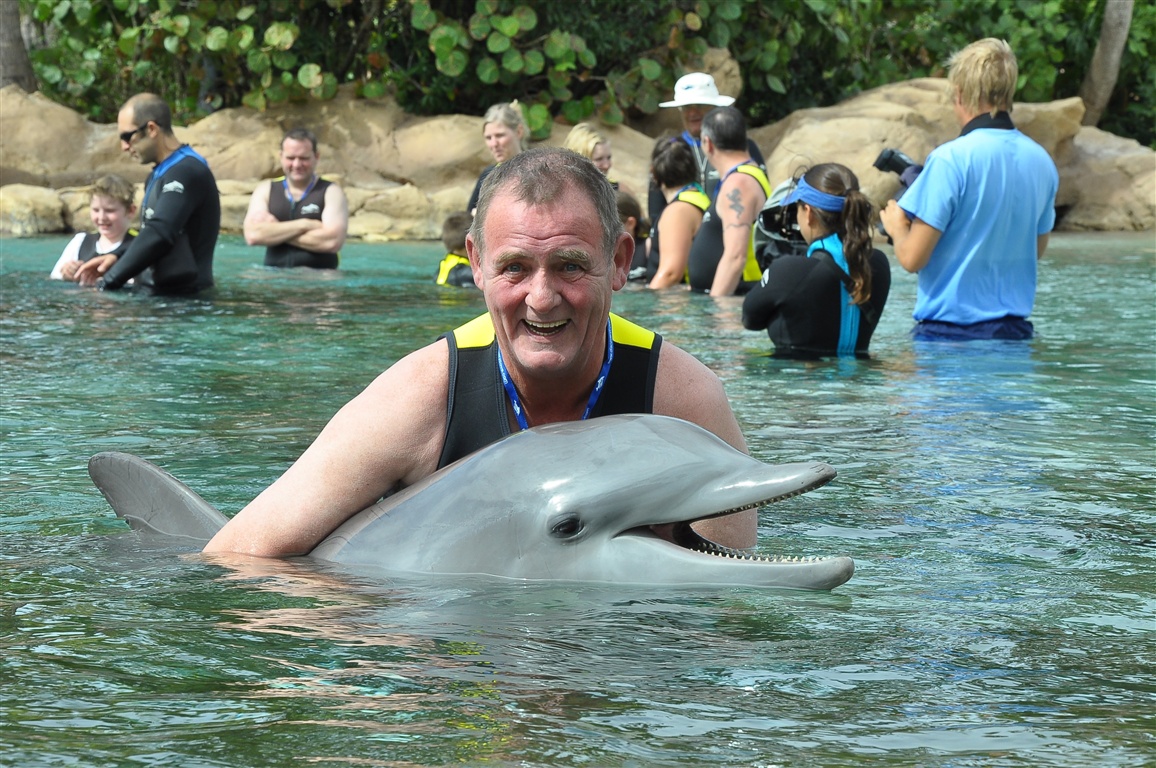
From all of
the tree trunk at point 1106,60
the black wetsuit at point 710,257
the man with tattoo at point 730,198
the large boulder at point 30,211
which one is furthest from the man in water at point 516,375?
the tree trunk at point 1106,60

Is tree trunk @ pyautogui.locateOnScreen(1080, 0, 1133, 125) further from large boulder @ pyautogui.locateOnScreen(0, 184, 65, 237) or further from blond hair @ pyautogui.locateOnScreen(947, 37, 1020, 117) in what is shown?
blond hair @ pyautogui.locateOnScreen(947, 37, 1020, 117)

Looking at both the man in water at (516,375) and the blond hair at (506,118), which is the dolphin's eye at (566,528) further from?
the blond hair at (506,118)

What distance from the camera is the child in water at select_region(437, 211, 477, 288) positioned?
39.7 ft

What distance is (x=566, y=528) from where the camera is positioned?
3.28 meters

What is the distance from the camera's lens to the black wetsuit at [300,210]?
13617 mm

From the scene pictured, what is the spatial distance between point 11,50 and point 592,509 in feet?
63.0

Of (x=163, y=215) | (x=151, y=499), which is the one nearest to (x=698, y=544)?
(x=151, y=499)

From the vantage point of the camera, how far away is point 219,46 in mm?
19516

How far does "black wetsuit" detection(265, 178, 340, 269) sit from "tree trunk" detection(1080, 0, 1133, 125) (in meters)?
13.0

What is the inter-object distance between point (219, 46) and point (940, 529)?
16.8 metres

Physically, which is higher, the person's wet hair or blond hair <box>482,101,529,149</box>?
blond hair <box>482,101,529,149</box>

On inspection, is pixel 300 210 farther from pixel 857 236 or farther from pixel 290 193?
pixel 857 236

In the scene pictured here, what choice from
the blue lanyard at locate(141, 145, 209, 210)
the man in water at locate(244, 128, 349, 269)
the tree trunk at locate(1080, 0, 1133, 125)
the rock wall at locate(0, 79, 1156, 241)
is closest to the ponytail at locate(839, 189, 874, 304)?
the blue lanyard at locate(141, 145, 209, 210)

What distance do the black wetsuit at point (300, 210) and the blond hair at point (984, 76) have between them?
707 centimetres
